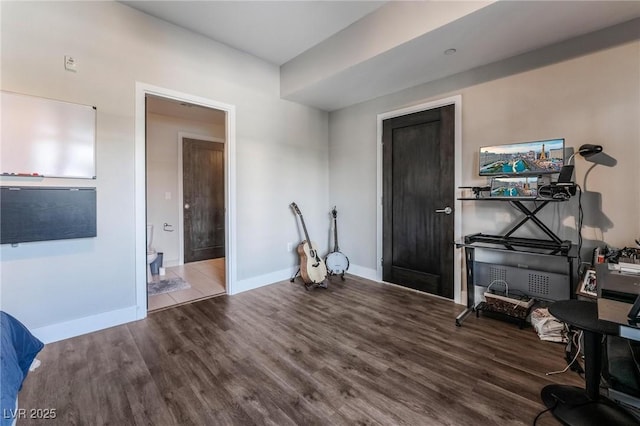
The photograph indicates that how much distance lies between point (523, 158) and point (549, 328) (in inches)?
57.2

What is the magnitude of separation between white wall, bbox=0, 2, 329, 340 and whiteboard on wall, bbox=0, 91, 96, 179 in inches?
2.8

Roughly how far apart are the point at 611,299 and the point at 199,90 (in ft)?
12.0

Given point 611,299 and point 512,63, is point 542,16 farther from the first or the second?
point 611,299

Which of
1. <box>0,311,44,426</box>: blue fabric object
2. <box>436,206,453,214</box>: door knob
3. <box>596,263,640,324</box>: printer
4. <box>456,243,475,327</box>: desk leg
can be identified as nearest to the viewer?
<box>596,263,640,324</box>: printer

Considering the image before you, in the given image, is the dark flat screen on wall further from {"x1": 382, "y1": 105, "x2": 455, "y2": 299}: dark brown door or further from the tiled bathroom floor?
{"x1": 382, "y1": 105, "x2": 455, "y2": 299}: dark brown door

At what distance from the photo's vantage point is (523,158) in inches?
98.6

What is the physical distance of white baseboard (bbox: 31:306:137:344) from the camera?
2210 mm

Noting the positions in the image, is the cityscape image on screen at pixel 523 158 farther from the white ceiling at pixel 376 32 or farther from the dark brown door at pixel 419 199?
the white ceiling at pixel 376 32

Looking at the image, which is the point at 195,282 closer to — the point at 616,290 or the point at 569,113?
the point at 616,290

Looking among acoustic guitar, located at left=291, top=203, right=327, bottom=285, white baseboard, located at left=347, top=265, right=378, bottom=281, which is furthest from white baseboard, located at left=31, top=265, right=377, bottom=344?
Result: white baseboard, located at left=347, top=265, right=378, bottom=281

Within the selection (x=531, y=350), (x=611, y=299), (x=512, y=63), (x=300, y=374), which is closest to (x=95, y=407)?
(x=300, y=374)

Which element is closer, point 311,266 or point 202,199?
point 311,266

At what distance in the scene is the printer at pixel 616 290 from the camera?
1133 mm

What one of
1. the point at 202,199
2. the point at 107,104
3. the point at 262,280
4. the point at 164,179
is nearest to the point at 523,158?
the point at 262,280
